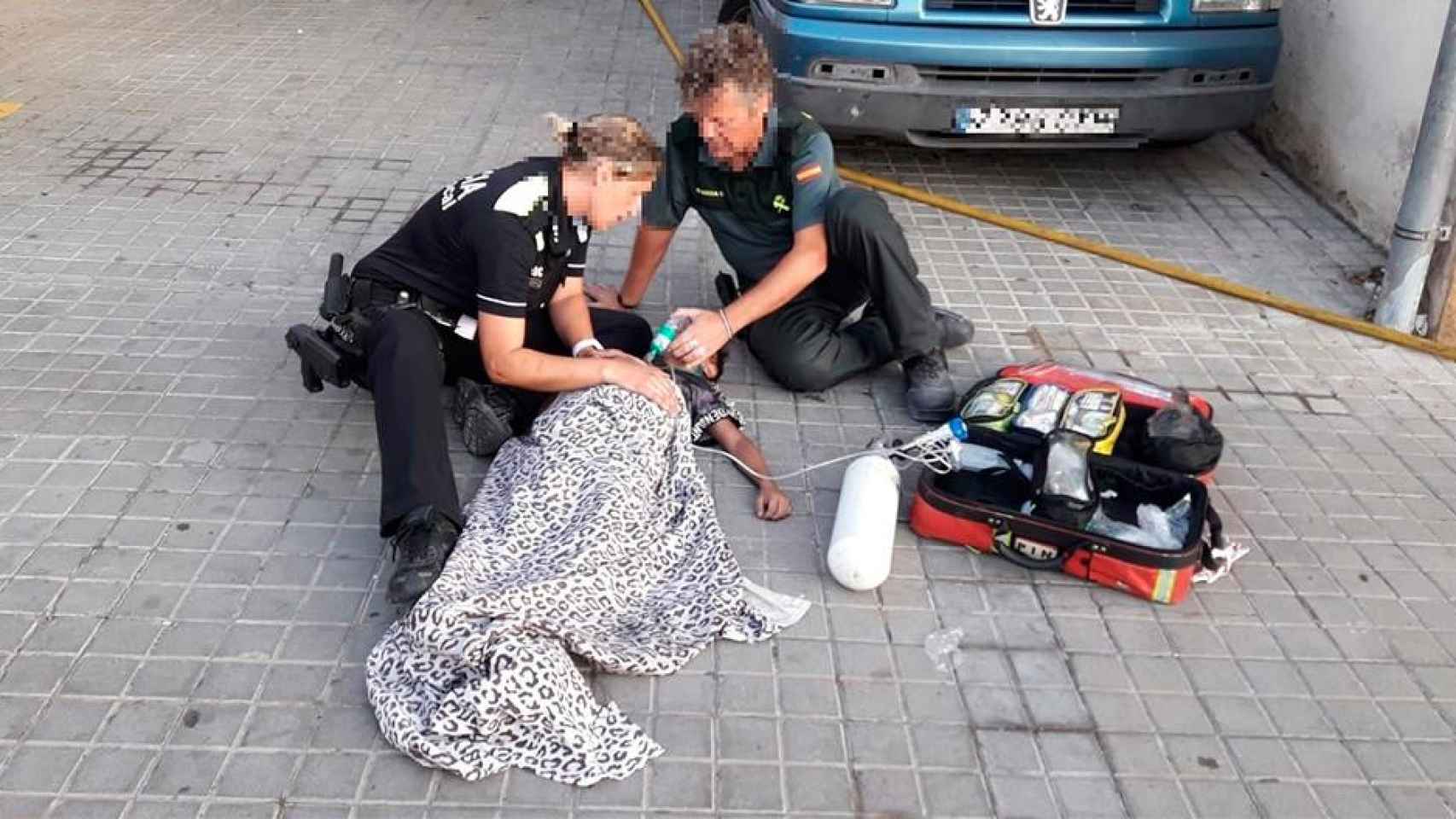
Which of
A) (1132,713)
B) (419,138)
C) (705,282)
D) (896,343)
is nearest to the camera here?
(1132,713)

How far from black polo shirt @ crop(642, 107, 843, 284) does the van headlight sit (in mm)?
2496

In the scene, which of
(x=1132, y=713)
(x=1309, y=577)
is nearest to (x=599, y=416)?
(x=1132, y=713)

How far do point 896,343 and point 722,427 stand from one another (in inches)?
28.0

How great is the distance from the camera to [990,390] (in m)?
3.97

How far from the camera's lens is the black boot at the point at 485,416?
373 cm

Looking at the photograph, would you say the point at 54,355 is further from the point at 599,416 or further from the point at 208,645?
the point at 599,416

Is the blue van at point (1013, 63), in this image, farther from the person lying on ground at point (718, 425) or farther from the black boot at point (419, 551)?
the black boot at point (419, 551)

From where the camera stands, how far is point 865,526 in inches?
131

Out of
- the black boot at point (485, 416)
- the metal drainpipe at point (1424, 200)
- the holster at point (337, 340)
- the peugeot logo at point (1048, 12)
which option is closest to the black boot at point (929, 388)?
the black boot at point (485, 416)

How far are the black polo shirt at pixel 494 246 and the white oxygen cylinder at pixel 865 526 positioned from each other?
39.8 inches

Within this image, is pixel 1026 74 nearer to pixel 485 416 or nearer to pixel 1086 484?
pixel 1086 484

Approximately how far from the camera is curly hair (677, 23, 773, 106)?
362 cm

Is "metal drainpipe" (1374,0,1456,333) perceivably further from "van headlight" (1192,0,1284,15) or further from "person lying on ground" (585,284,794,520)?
"person lying on ground" (585,284,794,520)

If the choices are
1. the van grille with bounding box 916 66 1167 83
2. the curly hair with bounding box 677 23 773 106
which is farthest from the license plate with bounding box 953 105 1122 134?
the curly hair with bounding box 677 23 773 106
